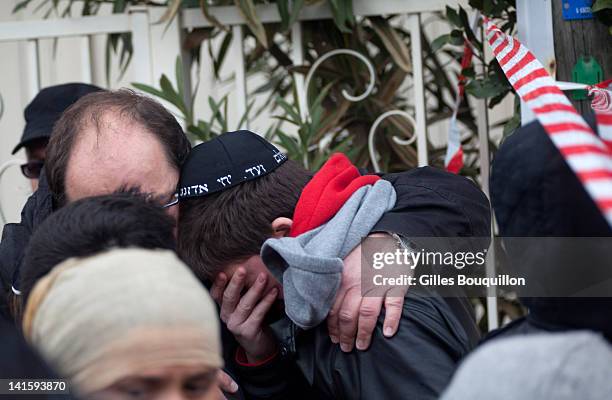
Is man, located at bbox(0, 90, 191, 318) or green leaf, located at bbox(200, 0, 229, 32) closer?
man, located at bbox(0, 90, 191, 318)

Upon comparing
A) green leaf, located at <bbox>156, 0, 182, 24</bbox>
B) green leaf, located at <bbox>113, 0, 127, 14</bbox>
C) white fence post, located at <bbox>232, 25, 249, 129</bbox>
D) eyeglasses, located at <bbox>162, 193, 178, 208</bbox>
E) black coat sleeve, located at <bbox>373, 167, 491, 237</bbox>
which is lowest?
black coat sleeve, located at <bbox>373, 167, 491, 237</bbox>

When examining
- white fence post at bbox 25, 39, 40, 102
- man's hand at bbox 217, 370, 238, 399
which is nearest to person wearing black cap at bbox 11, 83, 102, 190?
white fence post at bbox 25, 39, 40, 102

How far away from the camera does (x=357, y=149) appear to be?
353cm

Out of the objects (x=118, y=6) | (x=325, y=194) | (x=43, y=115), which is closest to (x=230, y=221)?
(x=325, y=194)

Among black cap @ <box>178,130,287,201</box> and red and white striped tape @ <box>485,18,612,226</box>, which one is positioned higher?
red and white striped tape @ <box>485,18,612,226</box>

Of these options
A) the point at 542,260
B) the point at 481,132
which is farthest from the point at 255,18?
the point at 542,260

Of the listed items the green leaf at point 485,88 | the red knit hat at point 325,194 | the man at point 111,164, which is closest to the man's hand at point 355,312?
the man at point 111,164

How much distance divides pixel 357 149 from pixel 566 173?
218 centimetres

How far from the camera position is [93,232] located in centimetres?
156

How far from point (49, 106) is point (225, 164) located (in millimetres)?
1309

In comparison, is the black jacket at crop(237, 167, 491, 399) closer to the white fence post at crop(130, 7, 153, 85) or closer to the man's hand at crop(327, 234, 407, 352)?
the man's hand at crop(327, 234, 407, 352)

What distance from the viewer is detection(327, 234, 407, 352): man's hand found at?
1.96 meters

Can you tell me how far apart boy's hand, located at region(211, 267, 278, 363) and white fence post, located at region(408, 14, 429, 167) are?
1239 mm

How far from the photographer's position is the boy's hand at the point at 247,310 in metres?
2.20
